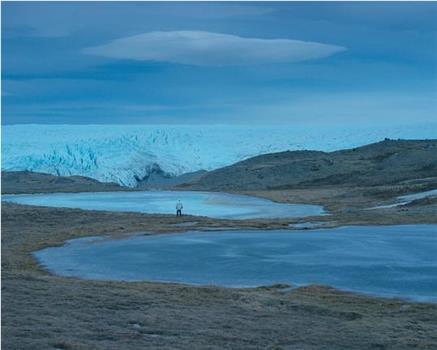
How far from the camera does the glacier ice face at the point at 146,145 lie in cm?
11269

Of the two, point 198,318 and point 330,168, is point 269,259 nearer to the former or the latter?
point 198,318

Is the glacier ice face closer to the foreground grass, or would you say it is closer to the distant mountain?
the distant mountain

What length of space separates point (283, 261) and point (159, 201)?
40748mm

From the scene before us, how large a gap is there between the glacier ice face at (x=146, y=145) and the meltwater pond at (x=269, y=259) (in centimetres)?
8168

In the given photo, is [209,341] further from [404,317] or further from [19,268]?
[19,268]

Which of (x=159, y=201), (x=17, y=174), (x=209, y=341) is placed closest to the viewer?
(x=209, y=341)

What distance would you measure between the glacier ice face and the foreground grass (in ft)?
311

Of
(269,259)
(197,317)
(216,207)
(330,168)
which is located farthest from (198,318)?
(330,168)

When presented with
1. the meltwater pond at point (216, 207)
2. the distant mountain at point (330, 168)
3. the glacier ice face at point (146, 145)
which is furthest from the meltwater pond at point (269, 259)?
the glacier ice face at point (146, 145)

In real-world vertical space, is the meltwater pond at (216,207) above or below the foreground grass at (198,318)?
above

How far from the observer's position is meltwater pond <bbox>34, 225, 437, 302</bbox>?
67.8 ft

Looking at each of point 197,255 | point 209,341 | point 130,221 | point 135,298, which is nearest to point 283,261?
point 197,255

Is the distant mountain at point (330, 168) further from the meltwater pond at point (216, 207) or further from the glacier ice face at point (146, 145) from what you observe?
the meltwater pond at point (216, 207)

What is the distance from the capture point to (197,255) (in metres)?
25.9
